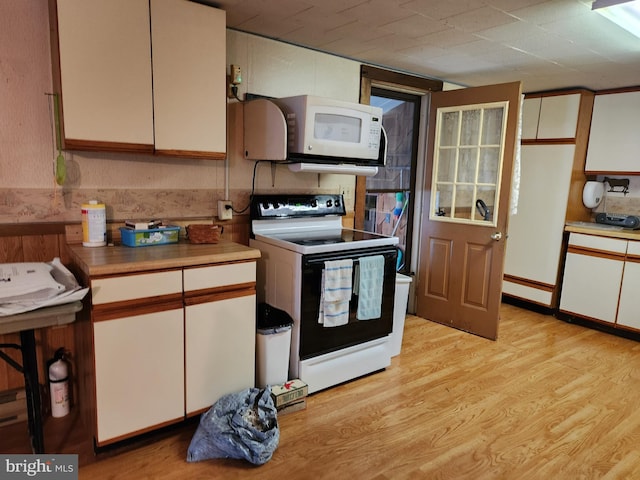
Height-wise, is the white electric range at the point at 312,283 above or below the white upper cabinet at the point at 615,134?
below

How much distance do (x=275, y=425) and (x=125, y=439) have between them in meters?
0.67

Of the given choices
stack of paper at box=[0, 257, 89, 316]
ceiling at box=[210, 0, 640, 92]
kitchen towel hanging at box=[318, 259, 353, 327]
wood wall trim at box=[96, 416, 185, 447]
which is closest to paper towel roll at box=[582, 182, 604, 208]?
ceiling at box=[210, 0, 640, 92]

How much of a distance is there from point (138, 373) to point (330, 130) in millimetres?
1624

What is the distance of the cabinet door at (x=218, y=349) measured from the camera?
2014 millimetres

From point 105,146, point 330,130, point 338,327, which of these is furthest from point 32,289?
point 330,130

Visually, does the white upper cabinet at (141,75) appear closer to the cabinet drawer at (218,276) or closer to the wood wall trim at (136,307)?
the cabinet drawer at (218,276)

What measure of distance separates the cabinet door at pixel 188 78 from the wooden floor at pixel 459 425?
57.5 inches

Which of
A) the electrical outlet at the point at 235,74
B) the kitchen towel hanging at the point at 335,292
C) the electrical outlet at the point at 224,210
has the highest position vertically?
the electrical outlet at the point at 235,74

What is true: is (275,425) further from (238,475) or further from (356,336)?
(356,336)

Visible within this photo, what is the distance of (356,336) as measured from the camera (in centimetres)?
261

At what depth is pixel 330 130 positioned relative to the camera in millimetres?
2496

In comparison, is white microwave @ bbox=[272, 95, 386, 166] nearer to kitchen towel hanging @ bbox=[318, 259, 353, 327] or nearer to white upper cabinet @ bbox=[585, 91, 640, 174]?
kitchen towel hanging @ bbox=[318, 259, 353, 327]

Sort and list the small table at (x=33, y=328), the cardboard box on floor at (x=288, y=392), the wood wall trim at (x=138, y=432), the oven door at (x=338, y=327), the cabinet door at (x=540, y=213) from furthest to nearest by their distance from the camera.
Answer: the cabinet door at (x=540, y=213)
the oven door at (x=338, y=327)
the cardboard box on floor at (x=288, y=392)
the wood wall trim at (x=138, y=432)
the small table at (x=33, y=328)

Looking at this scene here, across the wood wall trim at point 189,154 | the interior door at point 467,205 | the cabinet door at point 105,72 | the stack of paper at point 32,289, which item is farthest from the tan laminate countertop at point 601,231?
the stack of paper at point 32,289
